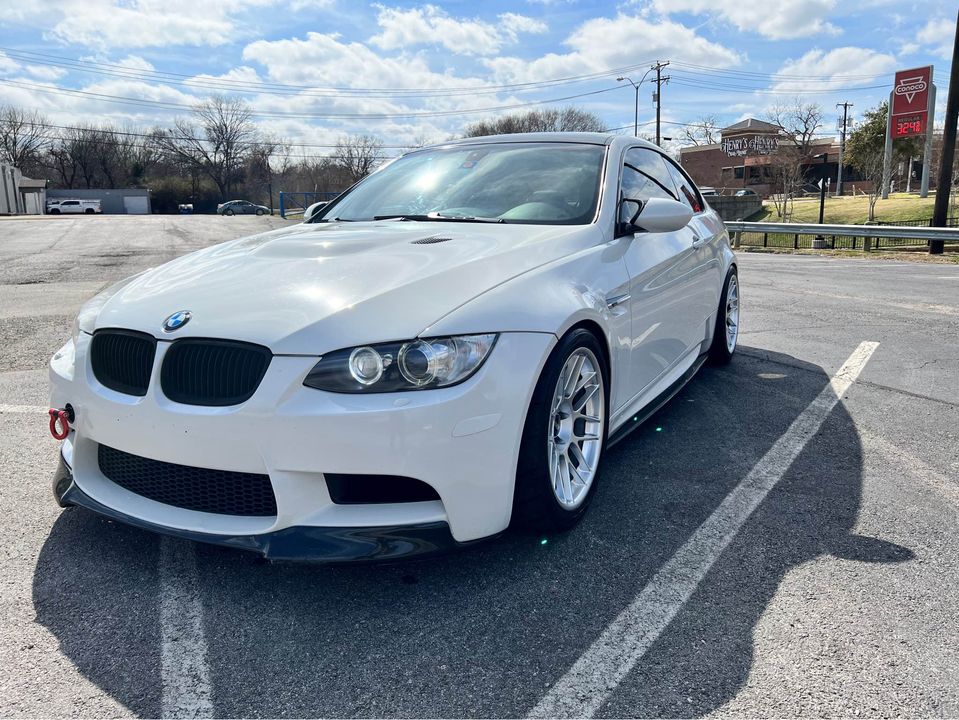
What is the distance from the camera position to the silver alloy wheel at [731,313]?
5.49 m

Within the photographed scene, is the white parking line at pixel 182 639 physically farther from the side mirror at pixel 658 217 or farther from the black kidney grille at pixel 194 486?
the side mirror at pixel 658 217

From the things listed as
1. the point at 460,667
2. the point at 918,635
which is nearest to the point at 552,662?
the point at 460,667

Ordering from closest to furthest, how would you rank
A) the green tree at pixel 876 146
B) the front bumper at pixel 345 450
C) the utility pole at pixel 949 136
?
the front bumper at pixel 345 450 → the utility pole at pixel 949 136 → the green tree at pixel 876 146

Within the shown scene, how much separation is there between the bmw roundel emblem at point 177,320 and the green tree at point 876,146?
209 ft

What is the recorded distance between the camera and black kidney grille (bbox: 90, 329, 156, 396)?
248cm

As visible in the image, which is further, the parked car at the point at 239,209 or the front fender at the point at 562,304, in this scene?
the parked car at the point at 239,209

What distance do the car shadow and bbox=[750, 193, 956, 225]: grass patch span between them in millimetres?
41908

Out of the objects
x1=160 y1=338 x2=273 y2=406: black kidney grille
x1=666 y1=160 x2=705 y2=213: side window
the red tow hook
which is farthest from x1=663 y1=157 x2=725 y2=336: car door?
the red tow hook

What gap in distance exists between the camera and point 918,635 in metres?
2.21

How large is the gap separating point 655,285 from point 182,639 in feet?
8.42

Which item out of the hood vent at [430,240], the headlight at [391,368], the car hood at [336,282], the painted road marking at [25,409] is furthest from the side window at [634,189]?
the painted road marking at [25,409]

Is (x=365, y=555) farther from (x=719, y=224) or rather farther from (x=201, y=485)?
(x=719, y=224)

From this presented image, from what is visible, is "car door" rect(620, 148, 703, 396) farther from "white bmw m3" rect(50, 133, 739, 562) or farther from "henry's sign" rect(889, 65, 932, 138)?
"henry's sign" rect(889, 65, 932, 138)

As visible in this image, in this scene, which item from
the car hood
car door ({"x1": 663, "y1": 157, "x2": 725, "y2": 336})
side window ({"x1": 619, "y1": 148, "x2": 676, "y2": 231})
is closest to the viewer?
the car hood
